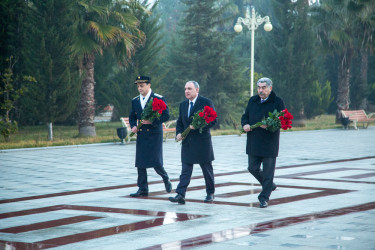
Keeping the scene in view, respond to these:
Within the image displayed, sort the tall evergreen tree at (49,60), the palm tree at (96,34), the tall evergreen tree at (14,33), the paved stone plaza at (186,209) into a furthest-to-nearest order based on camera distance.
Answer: the palm tree at (96,34) → the tall evergreen tree at (14,33) → the tall evergreen tree at (49,60) → the paved stone plaza at (186,209)

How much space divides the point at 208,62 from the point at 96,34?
8586 mm

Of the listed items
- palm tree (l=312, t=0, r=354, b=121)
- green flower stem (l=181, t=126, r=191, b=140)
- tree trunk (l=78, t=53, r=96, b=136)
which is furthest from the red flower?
palm tree (l=312, t=0, r=354, b=121)

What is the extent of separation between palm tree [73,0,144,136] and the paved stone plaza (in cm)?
836

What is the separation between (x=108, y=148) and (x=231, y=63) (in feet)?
40.2

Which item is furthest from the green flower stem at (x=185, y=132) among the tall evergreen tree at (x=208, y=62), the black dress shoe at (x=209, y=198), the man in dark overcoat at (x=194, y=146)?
the tall evergreen tree at (x=208, y=62)

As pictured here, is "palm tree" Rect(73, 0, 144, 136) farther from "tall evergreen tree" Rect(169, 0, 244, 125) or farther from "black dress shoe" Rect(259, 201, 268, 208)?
"black dress shoe" Rect(259, 201, 268, 208)

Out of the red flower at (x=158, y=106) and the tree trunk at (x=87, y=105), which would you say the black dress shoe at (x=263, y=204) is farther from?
the tree trunk at (x=87, y=105)

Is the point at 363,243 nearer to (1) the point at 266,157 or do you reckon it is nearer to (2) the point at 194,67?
(1) the point at 266,157

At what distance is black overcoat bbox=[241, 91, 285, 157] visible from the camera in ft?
28.5

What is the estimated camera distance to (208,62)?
99.7 ft

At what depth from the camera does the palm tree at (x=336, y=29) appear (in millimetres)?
31720

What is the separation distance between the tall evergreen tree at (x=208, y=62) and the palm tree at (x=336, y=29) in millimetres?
5095

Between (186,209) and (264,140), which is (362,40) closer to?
(264,140)

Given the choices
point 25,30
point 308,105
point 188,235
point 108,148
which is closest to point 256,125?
point 188,235
